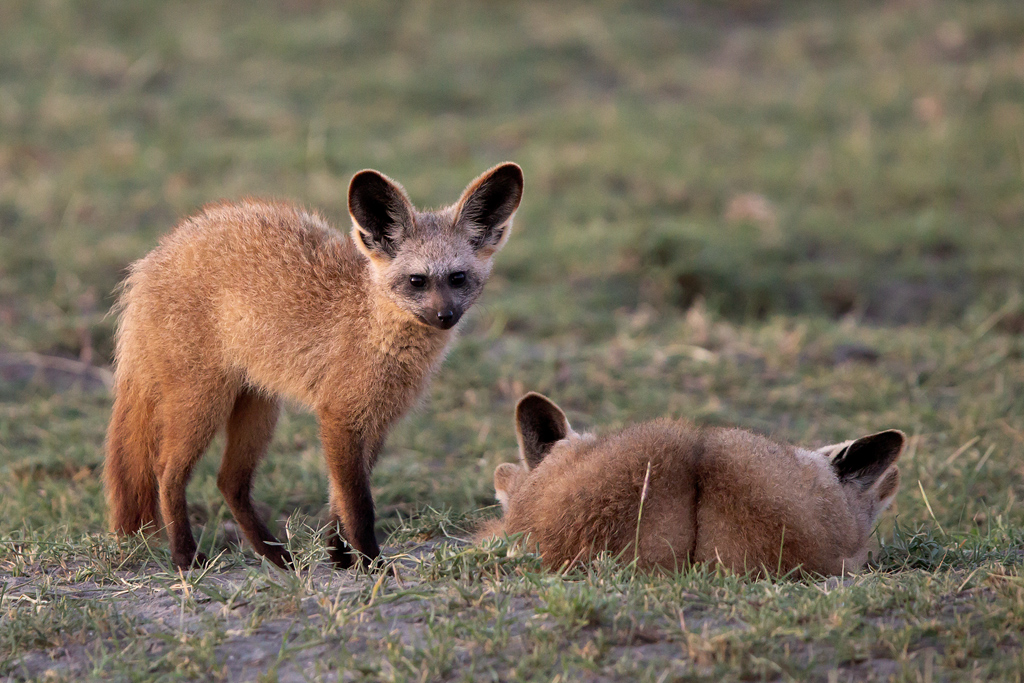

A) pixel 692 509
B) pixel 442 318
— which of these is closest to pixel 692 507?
pixel 692 509

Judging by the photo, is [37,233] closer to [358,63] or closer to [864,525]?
[358,63]

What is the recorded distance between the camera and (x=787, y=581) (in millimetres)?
3260

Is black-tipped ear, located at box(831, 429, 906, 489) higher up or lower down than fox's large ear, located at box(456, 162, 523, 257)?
lower down

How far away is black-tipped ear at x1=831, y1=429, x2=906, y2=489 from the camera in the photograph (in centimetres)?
381

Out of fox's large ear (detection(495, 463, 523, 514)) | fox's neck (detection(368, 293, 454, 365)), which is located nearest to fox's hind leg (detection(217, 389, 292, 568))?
fox's neck (detection(368, 293, 454, 365))

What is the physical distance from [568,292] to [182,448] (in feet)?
12.5

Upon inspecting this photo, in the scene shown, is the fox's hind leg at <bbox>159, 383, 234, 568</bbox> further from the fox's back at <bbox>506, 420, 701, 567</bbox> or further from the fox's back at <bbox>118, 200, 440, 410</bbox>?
the fox's back at <bbox>506, 420, 701, 567</bbox>

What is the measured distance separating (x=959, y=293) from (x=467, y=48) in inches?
240

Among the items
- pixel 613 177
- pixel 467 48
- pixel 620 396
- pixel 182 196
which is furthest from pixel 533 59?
pixel 620 396

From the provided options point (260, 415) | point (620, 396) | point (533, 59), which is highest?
point (533, 59)

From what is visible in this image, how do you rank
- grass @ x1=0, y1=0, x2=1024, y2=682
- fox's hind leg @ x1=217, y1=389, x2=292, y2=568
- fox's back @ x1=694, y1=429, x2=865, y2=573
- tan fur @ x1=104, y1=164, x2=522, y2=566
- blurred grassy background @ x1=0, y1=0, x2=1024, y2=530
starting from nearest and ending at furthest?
1. grass @ x1=0, y1=0, x2=1024, y2=682
2. fox's back @ x1=694, y1=429, x2=865, y2=573
3. tan fur @ x1=104, y1=164, x2=522, y2=566
4. fox's hind leg @ x1=217, y1=389, x2=292, y2=568
5. blurred grassy background @ x1=0, y1=0, x2=1024, y2=530

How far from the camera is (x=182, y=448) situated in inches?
166

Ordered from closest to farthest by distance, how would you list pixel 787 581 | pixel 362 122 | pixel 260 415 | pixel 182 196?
pixel 787 581, pixel 260 415, pixel 182 196, pixel 362 122

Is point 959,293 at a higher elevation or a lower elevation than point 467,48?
lower
